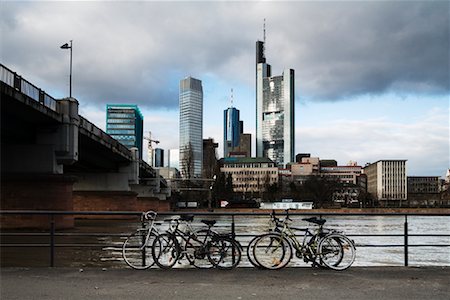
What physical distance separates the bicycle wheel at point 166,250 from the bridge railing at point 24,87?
59.1ft

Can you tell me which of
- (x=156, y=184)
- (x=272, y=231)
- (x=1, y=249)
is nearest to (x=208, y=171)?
(x=156, y=184)

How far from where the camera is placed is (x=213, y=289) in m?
8.26

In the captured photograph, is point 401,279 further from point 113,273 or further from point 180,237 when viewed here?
point 113,273

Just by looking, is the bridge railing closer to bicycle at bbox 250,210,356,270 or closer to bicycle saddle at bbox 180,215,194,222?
bicycle saddle at bbox 180,215,194,222

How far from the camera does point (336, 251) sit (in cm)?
1013

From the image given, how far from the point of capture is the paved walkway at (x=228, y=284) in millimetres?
7844

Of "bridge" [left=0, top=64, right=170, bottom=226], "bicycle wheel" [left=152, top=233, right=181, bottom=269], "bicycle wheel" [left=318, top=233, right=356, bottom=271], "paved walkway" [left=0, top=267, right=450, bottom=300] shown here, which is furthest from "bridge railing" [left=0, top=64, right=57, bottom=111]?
"bicycle wheel" [left=318, top=233, right=356, bottom=271]

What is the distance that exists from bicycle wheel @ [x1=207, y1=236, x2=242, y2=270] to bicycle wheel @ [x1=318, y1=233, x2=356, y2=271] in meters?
1.60

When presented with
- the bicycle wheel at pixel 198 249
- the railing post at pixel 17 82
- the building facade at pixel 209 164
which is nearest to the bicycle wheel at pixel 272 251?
the bicycle wheel at pixel 198 249

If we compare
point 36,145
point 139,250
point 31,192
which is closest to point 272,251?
point 139,250

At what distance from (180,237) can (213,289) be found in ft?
7.29

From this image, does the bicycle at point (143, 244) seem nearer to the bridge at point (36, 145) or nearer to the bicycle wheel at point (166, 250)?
the bicycle wheel at point (166, 250)

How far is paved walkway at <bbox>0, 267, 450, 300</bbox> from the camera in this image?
7.84 metres

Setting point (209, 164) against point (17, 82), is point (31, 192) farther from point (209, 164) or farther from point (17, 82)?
point (209, 164)
